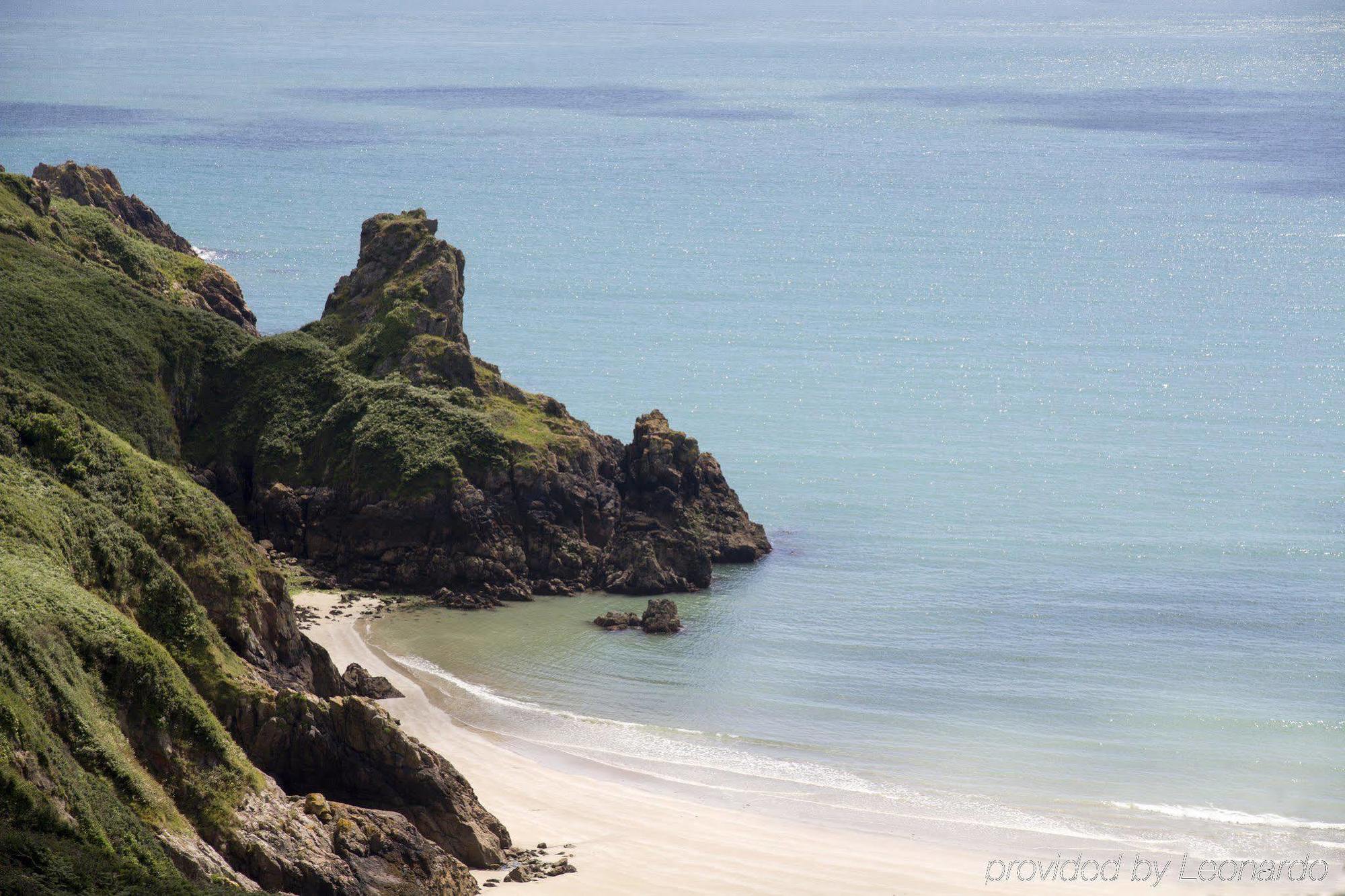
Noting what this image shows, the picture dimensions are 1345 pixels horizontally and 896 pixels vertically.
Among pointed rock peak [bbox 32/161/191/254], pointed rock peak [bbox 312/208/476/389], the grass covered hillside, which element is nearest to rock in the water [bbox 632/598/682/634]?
pointed rock peak [bbox 312/208/476/389]

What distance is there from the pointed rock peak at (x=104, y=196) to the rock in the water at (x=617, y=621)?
144 ft

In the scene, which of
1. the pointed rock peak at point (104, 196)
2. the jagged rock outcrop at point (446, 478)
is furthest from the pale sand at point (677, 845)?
the pointed rock peak at point (104, 196)

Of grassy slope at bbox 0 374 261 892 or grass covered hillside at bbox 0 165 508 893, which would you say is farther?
grass covered hillside at bbox 0 165 508 893

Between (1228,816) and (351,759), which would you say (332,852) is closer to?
(351,759)

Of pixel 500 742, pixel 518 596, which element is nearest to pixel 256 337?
pixel 518 596

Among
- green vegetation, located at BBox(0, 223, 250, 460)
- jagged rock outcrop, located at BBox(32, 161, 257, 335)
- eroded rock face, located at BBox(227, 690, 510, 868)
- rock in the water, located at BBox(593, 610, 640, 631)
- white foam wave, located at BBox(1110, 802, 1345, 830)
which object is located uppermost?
jagged rock outcrop, located at BBox(32, 161, 257, 335)

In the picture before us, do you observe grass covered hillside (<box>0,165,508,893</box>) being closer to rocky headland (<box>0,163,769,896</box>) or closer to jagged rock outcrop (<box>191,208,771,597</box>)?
rocky headland (<box>0,163,769,896</box>)

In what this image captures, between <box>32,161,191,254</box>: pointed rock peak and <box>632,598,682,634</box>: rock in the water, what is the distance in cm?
4476

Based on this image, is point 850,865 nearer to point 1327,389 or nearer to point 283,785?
point 283,785

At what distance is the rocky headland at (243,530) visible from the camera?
3509 cm

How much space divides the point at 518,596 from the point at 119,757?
3502 cm

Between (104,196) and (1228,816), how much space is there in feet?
243

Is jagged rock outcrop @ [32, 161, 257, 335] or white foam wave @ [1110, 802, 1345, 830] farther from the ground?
jagged rock outcrop @ [32, 161, 257, 335]

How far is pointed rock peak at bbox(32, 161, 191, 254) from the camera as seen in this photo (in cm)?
9906
